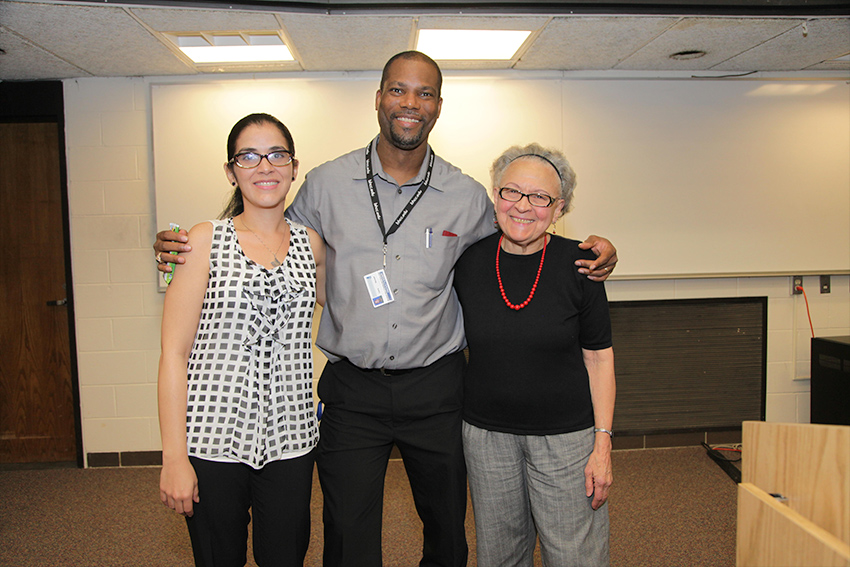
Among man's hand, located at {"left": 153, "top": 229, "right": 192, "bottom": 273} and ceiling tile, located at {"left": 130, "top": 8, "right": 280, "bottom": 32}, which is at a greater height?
ceiling tile, located at {"left": 130, "top": 8, "right": 280, "bottom": 32}

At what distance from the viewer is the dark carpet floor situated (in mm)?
2734

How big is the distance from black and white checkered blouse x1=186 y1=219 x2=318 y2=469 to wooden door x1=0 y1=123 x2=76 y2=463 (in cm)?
314

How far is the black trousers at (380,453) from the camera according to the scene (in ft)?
6.03

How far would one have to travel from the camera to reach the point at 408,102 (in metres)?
1.93

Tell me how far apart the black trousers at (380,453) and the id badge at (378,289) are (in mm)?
249

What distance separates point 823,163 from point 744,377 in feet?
5.53

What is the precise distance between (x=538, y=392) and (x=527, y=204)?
0.57 m

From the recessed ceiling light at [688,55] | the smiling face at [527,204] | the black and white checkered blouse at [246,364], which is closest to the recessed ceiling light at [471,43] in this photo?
the recessed ceiling light at [688,55]

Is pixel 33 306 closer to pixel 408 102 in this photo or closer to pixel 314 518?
pixel 314 518

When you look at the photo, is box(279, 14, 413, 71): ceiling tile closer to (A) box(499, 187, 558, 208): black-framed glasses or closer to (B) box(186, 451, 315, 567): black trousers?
(A) box(499, 187, 558, 208): black-framed glasses

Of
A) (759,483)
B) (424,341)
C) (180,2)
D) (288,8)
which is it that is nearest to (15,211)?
(180,2)

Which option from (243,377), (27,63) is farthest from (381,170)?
(27,63)

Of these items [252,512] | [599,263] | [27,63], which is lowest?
[252,512]

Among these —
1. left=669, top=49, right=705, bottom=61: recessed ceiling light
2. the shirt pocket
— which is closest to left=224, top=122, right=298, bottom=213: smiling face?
the shirt pocket
